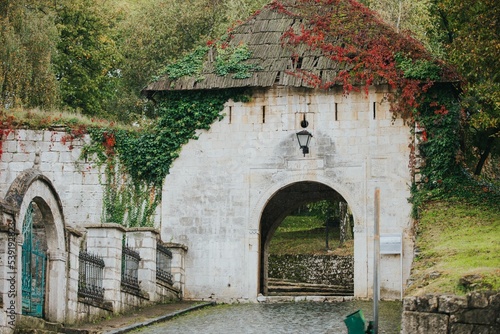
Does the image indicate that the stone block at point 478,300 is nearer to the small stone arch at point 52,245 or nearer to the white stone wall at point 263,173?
the small stone arch at point 52,245

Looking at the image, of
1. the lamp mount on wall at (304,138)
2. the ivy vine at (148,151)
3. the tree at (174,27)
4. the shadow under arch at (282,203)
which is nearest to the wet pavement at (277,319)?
the lamp mount on wall at (304,138)

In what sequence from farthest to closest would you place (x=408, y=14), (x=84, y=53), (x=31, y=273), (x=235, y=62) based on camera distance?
(x=84, y=53) < (x=408, y=14) < (x=235, y=62) < (x=31, y=273)

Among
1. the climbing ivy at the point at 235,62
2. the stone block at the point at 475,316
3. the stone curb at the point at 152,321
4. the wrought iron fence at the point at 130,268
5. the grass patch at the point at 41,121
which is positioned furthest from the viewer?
the grass patch at the point at 41,121

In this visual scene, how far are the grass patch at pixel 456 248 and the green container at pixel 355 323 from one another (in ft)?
2.68

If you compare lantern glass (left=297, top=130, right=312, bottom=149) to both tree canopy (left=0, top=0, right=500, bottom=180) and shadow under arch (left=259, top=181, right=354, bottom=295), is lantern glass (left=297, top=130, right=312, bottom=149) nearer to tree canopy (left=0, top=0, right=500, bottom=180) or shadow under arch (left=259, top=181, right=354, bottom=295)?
shadow under arch (left=259, top=181, right=354, bottom=295)

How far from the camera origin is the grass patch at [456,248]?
14.3 metres

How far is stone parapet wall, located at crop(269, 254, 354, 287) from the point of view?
36875mm

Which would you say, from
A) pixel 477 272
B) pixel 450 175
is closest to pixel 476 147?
pixel 450 175

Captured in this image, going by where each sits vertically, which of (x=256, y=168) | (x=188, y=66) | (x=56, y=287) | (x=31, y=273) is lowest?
(x=56, y=287)

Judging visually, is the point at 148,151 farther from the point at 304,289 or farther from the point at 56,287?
the point at 56,287

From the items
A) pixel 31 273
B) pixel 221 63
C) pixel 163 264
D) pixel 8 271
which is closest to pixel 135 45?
pixel 221 63

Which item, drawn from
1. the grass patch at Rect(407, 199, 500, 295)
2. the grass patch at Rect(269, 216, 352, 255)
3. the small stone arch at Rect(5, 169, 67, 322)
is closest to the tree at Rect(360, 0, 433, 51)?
the grass patch at Rect(269, 216, 352, 255)

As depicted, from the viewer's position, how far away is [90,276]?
67.3 feet

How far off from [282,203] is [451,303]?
16480 millimetres
